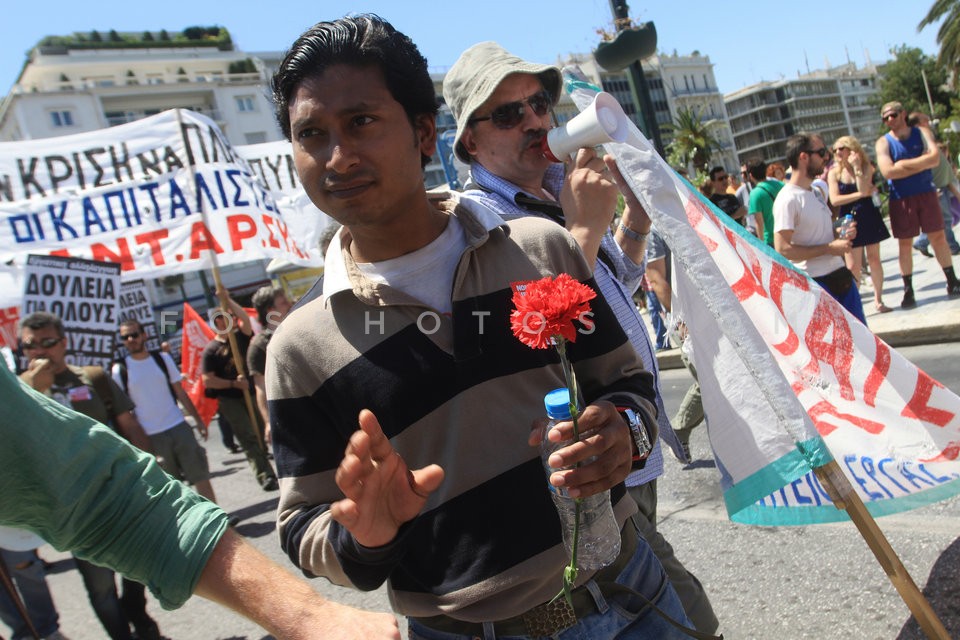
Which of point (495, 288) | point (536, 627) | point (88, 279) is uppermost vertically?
point (88, 279)

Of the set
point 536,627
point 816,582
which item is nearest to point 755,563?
point 816,582

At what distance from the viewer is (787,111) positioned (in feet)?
495

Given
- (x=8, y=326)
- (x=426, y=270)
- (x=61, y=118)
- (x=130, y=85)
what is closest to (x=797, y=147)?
(x=426, y=270)

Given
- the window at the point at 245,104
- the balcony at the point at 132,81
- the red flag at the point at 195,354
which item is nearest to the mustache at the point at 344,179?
the red flag at the point at 195,354

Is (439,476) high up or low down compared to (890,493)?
up

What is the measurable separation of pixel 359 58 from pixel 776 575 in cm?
290

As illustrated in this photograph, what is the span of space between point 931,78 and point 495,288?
85333 mm

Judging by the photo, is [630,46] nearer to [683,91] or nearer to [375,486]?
[375,486]

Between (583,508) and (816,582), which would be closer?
(583,508)

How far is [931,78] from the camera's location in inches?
2854

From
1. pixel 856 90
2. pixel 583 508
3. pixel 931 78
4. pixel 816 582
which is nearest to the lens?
pixel 583 508

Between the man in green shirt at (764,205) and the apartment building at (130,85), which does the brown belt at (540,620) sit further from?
the apartment building at (130,85)

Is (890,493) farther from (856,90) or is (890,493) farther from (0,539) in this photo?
(856,90)

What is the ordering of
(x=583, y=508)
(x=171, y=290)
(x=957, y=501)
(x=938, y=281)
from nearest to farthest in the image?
(x=583, y=508) < (x=957, y=501) < (x=938, y=281) < (x=171, y=290)
